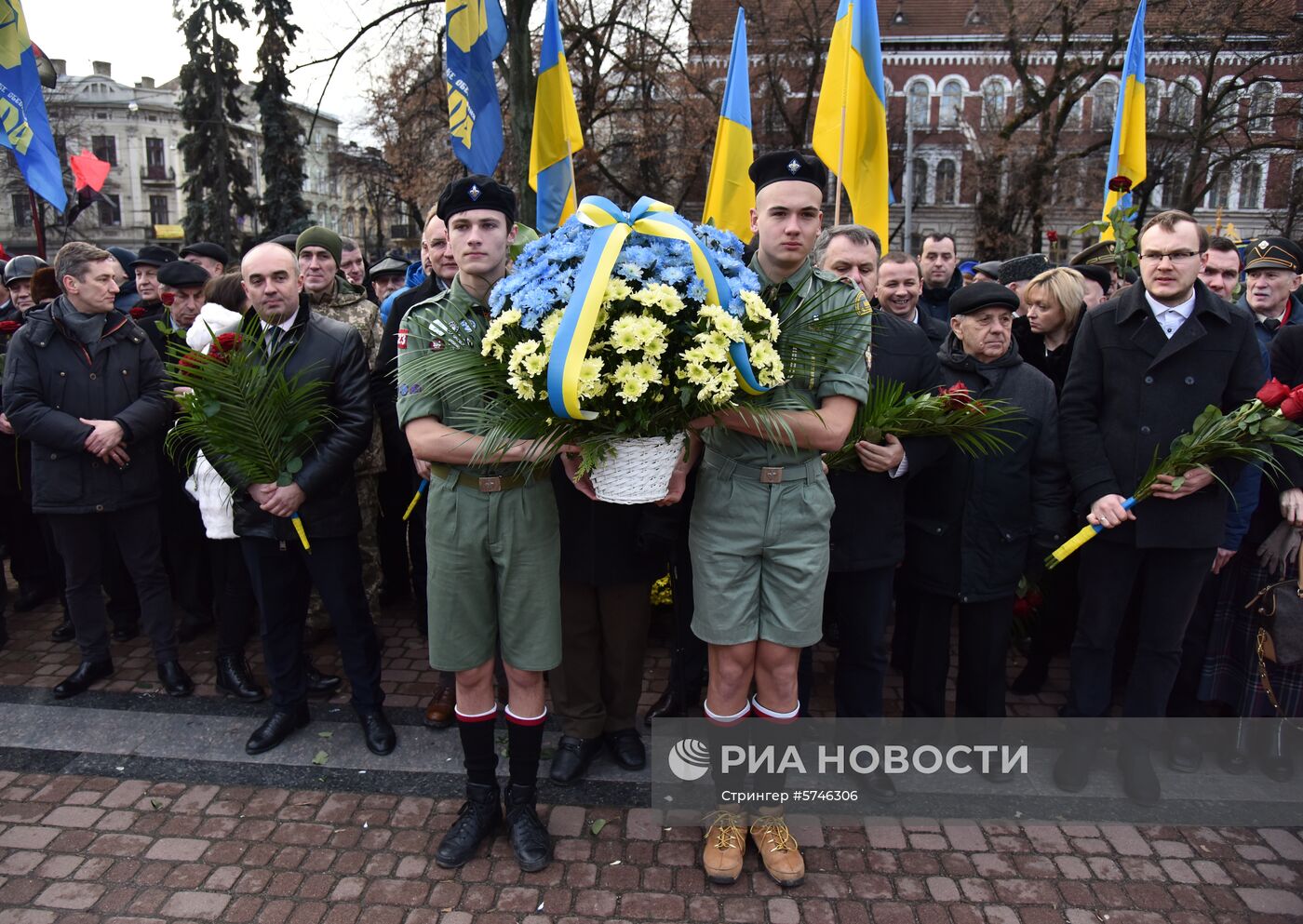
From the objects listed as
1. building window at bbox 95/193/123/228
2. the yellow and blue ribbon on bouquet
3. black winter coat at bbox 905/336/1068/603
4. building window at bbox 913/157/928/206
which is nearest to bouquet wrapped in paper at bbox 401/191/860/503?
the yellow and blue ribbon on bouquet

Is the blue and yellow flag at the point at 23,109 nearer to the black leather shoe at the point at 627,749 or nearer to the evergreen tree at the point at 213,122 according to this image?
the black leather shoe at the point at 627,749

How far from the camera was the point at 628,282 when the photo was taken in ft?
8.17

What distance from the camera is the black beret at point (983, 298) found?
3.50 meters

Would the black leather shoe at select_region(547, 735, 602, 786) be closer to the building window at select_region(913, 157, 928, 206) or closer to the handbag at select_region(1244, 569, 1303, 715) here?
the handbag at select_region(1244, 569, 1303, 715)

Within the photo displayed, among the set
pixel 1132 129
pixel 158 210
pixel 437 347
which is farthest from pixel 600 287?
pixel 158 210

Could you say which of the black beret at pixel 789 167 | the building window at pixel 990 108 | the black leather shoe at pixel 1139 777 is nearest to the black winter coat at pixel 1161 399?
the black leather shoe at pixel 1139 777

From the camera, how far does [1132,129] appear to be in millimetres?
7543

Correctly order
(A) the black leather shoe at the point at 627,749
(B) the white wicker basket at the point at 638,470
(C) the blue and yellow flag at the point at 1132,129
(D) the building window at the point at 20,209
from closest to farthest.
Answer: (B) the white wicker basket at the point at 638,470, (A) the black leather shoe at the point at 627,749, (C) the blue and yellow flag at the point at 1132,129, (D) the building window at the point at 20,209

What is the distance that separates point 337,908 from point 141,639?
3173 millimetres

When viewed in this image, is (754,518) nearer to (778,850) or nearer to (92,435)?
(778,850)

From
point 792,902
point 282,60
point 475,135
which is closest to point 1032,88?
point 475,135

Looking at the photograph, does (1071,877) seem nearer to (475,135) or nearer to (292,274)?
(292,274)

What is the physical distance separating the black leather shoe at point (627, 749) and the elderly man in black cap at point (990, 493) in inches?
57.0

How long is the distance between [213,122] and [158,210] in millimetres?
35002
